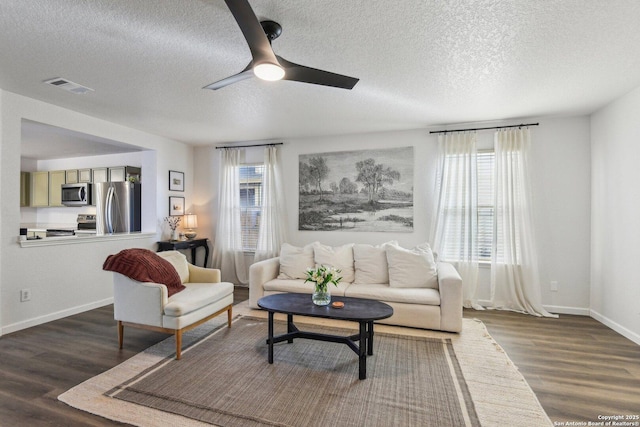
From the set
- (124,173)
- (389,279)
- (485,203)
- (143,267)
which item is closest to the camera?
(143,267)

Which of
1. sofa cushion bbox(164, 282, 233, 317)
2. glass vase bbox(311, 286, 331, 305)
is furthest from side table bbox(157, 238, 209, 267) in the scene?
glass vase bbox(311, 286, 331, 305)

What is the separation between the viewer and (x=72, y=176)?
605 cm

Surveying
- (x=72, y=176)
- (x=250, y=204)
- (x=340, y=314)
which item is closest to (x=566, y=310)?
(x=340, y=314)

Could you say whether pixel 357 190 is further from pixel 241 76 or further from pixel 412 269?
pixel 241 76

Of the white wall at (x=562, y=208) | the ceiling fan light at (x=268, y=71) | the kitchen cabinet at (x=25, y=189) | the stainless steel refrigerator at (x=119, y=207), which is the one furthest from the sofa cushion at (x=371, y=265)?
the kitchen cabinet at (x=25, y=189)

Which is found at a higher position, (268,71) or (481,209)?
(268,71)

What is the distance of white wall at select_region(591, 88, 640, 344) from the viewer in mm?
3031

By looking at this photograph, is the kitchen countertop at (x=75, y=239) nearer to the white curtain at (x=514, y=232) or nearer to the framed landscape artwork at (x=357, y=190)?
the framed landscape artwork at (x=357, y=190)

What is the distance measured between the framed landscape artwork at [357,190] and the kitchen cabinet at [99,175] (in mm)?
3718

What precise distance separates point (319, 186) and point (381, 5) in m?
3.22

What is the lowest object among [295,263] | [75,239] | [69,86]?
[295,263]

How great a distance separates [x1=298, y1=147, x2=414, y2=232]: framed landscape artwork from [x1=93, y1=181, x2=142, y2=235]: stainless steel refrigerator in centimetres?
278

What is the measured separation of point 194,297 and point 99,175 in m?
4.37

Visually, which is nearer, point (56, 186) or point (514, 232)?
point (514, 232)
